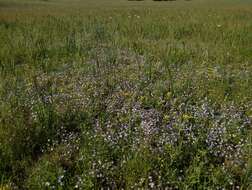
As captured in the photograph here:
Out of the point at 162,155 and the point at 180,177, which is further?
the point at 162,155

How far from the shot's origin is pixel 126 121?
Result: 425 centimetres

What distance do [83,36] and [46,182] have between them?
8258 millimetres

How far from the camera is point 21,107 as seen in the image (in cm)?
441

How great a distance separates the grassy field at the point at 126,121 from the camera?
317 centimetres

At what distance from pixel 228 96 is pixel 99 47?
4700 millimetres

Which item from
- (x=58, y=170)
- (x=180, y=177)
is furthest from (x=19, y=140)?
(x=180, y=177)

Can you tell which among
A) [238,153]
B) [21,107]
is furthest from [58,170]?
[238,153]

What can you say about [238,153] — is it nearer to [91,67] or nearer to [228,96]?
[228,96]

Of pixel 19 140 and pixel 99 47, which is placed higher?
pixel 99 47

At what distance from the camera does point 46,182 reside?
2.99m

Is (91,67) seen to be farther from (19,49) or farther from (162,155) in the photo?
(162,155)

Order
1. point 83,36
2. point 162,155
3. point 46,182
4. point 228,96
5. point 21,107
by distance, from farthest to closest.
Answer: point 83,36
point 228,96
point 21,107
point 162,155
point 46,182

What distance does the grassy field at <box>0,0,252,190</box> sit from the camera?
3.17 m

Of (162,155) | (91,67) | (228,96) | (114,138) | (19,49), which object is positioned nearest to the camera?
(162,155)
